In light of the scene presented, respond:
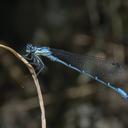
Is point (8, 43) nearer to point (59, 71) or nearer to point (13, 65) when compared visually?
point (13, 65)

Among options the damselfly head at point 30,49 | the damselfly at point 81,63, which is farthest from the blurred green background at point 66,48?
the damselfly head at point 30,49

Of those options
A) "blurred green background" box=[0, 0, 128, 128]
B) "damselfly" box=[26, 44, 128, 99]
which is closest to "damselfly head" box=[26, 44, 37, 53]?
"damselfly" box=[26, 44, 128, 99]

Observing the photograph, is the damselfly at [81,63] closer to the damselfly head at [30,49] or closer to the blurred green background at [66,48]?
the damselfly head at [30,49]

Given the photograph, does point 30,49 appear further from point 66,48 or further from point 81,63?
point 66,48

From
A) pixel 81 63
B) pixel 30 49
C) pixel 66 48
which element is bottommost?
pixel 66 48

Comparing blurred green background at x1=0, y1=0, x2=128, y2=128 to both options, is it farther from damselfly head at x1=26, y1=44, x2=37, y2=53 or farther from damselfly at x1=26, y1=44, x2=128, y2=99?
damselfly head at x1=26, y1=44, x2=37, y2=53

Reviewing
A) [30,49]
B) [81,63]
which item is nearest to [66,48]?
[81,63]

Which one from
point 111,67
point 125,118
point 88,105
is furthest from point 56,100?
point 111,67
